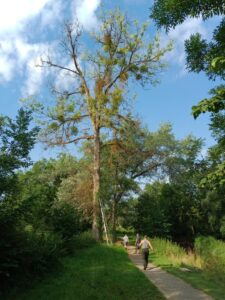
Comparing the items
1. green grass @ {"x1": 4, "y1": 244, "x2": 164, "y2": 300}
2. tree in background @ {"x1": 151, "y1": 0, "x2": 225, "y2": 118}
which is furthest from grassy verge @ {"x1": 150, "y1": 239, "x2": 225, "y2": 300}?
tree in background @ {"x1": 151, "y1": 0, "x2": 225, "y2": 118}

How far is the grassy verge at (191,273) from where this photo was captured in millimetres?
13672

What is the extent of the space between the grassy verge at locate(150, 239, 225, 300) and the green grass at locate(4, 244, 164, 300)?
1700mm

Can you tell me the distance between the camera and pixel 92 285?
13.8m

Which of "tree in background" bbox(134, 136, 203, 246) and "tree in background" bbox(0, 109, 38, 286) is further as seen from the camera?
"tree in background" bbox(134, 136, 203, 246)

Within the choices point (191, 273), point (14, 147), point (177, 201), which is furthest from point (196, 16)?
point (177, 201)

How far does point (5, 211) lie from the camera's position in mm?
12031

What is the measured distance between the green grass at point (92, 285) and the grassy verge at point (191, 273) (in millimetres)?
1700

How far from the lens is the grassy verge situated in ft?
44.9

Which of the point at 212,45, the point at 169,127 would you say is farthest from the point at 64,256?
the point at 169,127

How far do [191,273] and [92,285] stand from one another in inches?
240

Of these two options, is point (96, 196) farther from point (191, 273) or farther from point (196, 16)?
point (196, 16)

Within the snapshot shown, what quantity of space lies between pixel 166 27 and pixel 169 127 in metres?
42.3

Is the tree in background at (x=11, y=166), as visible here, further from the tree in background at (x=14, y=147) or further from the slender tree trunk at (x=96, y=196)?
the slender tree trunk at (x=96, y=196)

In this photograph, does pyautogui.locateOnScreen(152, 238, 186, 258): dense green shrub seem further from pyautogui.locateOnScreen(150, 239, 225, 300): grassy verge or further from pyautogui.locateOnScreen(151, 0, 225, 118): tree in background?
pyautogui.locateOnScreen(151, 0, 225, 118): tree in background
